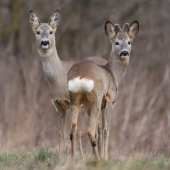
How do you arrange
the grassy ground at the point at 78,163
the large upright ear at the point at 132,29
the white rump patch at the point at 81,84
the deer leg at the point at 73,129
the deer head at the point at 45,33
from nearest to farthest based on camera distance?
the grassy ground at the point at 78,163, the white rump patch at the point at 81,84, the deer leg at the point at 73,129, the deer head at the point at 45,33, the large upright ear at the point at 132,29

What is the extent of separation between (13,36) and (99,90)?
8.67 metres

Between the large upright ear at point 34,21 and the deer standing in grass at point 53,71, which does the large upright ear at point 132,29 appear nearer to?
the deer standing in grass at point 53,71

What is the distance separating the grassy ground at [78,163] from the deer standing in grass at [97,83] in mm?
454

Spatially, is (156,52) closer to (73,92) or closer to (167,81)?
(167,81)

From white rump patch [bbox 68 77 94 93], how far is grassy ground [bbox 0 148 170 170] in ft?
2.93

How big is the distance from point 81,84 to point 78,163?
99 cm

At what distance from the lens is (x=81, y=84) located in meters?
5.17

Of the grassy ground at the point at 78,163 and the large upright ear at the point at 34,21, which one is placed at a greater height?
the large upright ear at the point at 34,21

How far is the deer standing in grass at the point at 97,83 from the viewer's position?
17.1 ft

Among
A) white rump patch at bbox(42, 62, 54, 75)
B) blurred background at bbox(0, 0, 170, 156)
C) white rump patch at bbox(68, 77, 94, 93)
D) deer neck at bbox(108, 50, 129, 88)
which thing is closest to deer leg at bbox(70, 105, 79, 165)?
white rump patch at bbox(68, 77, 94, 93)

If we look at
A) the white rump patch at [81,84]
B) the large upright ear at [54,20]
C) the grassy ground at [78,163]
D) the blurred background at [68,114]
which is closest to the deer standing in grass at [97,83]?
the white rump patch at [81,84]

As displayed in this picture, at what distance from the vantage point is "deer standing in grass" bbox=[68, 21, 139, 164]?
205 inches

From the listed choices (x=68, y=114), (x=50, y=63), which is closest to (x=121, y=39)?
(x=50, y=63)

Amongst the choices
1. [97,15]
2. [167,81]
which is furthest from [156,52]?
[167,81]
